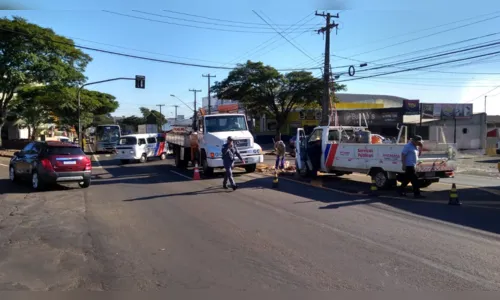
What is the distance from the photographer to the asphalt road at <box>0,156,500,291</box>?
5.28m

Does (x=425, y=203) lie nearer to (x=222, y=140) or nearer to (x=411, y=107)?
(x=222, y=140)

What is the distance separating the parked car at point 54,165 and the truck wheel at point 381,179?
9.24m

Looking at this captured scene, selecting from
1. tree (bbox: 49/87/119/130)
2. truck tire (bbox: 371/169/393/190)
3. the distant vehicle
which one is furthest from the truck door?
tree (bbox: 49/87/119/130)

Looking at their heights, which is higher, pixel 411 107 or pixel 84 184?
pixel 411 107

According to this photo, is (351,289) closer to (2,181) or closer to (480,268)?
(480,268)

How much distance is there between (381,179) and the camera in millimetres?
13211

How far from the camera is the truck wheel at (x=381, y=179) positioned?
42.9 feet

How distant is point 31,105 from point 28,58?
30.8ft

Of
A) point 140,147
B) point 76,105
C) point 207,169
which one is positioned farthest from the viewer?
point 76,105

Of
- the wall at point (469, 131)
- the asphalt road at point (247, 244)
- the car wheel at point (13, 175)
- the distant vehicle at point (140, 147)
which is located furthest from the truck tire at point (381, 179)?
the wall at point (469, 131)

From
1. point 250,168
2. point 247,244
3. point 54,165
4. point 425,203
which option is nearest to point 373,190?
point 425,203

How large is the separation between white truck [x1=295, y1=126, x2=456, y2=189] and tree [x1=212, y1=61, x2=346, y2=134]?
29.3 meters

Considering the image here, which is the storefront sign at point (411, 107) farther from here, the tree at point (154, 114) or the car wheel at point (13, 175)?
the tree at point (154, 114)

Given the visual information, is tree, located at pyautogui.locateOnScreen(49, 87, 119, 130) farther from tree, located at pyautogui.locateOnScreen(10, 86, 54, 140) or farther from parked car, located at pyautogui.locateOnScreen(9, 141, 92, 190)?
parked car, located at pyautogui.locateOnScreen(9, 141, 92, 190)
